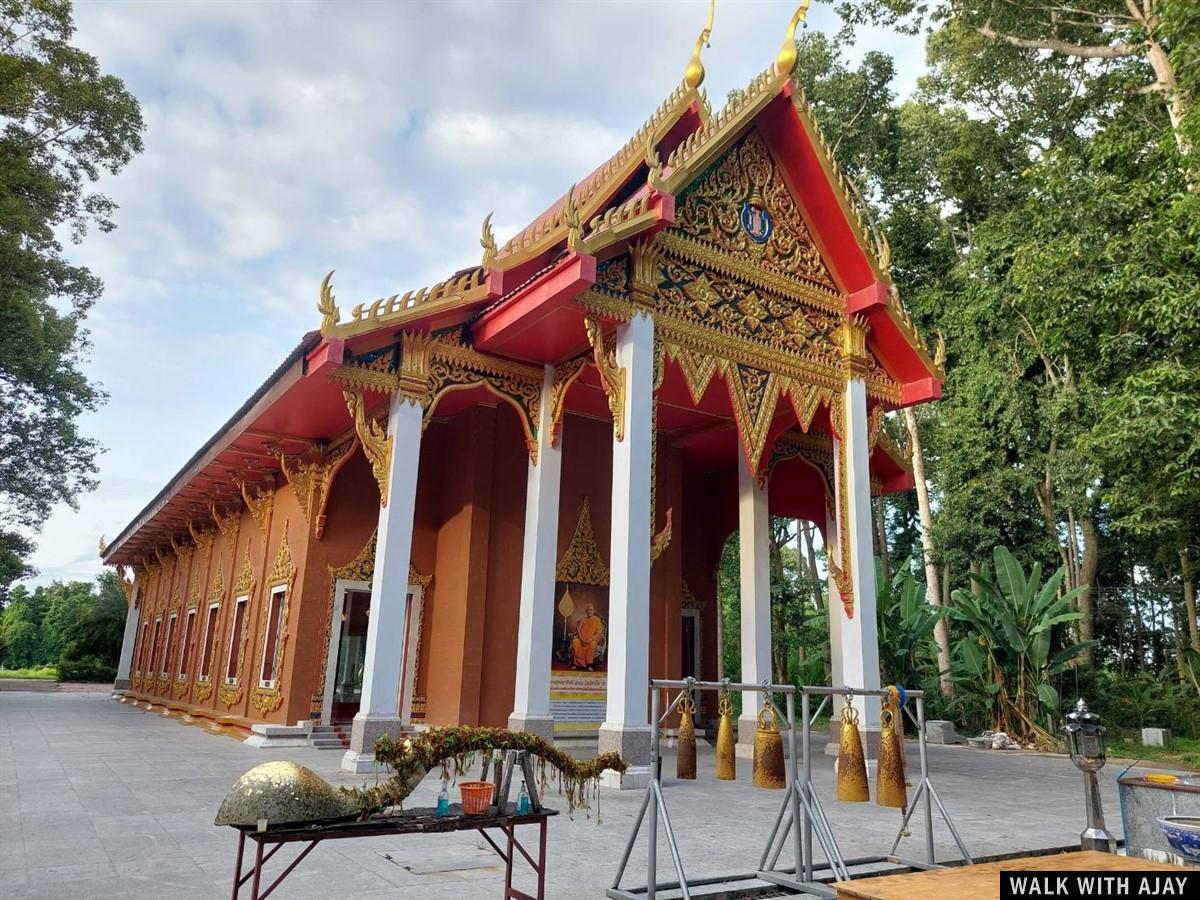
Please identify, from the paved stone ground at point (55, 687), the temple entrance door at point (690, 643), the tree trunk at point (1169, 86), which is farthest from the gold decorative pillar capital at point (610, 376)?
the paved stone ground at point (55, 687)

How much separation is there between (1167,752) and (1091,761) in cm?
1059

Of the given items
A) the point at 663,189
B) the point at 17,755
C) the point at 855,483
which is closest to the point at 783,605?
the point at 855,483

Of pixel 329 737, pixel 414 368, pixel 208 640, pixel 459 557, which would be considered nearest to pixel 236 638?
pixel 208 640

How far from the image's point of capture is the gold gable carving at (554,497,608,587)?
947cm

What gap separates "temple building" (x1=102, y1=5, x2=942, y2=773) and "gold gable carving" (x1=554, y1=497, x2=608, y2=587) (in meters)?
0.03

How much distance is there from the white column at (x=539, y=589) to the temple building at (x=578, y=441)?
0.03 m

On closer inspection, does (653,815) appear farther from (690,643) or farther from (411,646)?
(690,643)

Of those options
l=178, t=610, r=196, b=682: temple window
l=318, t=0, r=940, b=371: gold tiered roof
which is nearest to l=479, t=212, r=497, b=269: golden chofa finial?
l=318, t=0, r=940, b=371: gold tiered roof

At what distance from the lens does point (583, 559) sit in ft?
31.5

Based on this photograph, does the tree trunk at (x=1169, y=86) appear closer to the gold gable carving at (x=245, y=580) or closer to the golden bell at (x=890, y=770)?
the golden bell at (x=890, y=770)

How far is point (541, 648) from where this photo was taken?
294 inches

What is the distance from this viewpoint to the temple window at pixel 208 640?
487 inches

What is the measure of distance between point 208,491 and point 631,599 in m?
8.73

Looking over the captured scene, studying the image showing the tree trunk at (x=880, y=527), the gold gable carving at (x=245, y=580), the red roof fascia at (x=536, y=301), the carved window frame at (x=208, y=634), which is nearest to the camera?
the red roof fascia at (x=536, y=301)
